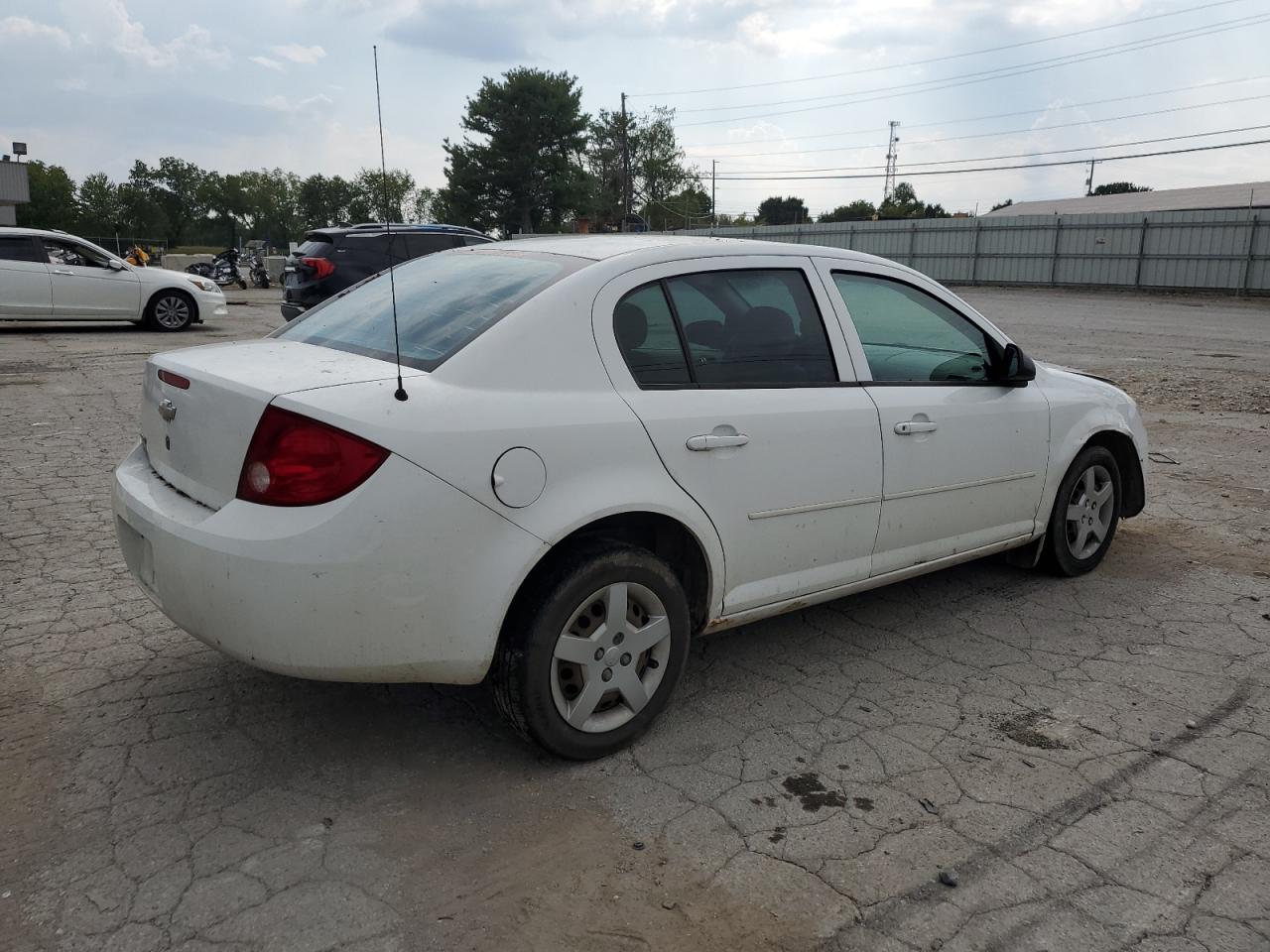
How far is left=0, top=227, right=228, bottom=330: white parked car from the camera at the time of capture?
14.8 metres

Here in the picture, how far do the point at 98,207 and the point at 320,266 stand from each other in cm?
9420

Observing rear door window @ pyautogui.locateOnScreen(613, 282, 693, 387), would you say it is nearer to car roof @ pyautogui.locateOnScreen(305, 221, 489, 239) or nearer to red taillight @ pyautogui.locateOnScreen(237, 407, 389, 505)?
red taillight @ pyautogui.locateOnScreen(237, 407, 389, 505)

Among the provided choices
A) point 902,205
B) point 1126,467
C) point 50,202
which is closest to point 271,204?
point 50,202

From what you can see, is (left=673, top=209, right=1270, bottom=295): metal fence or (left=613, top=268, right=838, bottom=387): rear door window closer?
(left=613, top=268, right=838, bottom=387): rear door window

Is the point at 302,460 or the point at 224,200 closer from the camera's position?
the point at 302,460

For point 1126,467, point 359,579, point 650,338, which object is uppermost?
point 650,338

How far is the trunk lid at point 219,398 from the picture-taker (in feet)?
9.34

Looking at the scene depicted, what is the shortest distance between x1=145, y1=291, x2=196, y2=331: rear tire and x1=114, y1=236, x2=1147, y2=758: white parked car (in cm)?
1401

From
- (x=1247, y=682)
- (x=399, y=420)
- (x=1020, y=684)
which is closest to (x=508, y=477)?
(x=399, y=420)

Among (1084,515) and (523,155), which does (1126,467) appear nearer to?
(1084,515)

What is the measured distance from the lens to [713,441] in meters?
3.22

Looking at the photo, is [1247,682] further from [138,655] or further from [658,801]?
[138,655]

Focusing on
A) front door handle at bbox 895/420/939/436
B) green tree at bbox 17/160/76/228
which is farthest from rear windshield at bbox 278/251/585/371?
green tree at bbox 17/160/76/228

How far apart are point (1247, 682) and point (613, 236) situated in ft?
9.68
